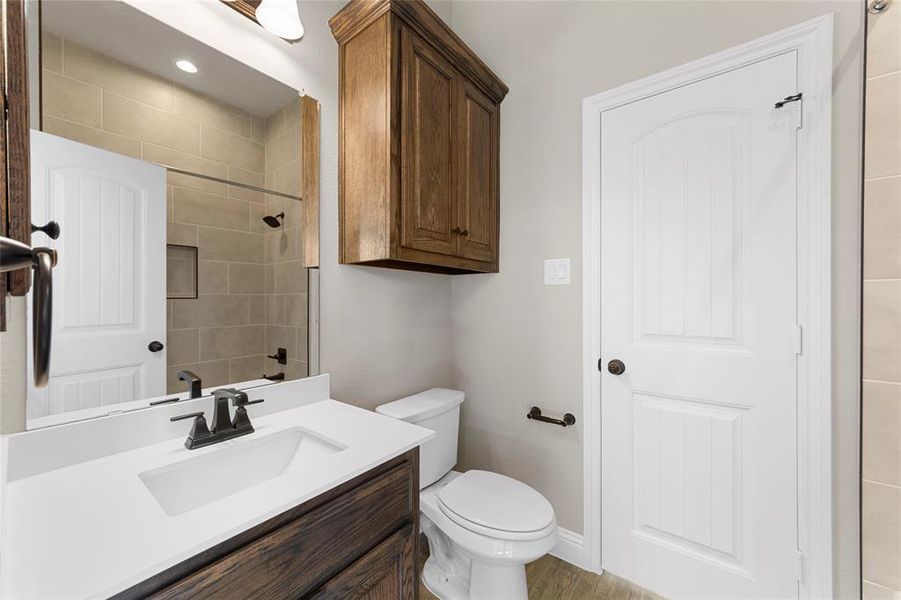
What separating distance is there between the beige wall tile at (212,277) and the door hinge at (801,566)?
2.02 m

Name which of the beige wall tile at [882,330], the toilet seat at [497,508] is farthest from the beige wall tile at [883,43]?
the toilet seat at [497,508]

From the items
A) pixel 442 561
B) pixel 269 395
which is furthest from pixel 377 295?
pixel 442 561

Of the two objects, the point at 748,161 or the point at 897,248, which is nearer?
the point at 897,248

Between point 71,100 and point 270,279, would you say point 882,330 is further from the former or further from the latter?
point 71,100

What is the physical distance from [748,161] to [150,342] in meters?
1.95

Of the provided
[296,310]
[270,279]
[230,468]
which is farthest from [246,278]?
[230,468]

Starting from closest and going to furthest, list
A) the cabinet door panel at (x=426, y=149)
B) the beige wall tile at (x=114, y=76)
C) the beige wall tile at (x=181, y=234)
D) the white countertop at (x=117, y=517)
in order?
the white countertop at (x=117, y=517) < the beige wall tile at (x=114, y=76) < the beige wall tile at (x=181, y=234) < the cabinet door panel at (x=426, y=149)

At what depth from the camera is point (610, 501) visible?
1567 mm

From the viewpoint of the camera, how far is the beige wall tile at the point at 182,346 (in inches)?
40.7

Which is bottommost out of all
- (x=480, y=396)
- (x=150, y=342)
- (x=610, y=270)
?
(x=480, y=396)

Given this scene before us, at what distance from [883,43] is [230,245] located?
202 centimetres

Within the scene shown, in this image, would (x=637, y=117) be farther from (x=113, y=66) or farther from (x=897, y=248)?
(x=113, y=66)

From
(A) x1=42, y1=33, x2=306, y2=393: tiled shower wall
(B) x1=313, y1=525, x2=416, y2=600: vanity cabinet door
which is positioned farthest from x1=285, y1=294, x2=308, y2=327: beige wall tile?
(B) x1=313, y1=525, x2=416, y2=600: vanity cabinet door

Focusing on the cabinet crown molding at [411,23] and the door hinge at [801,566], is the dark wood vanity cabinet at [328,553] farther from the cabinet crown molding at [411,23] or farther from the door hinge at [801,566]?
the cabinet crown molding at [411,23]
